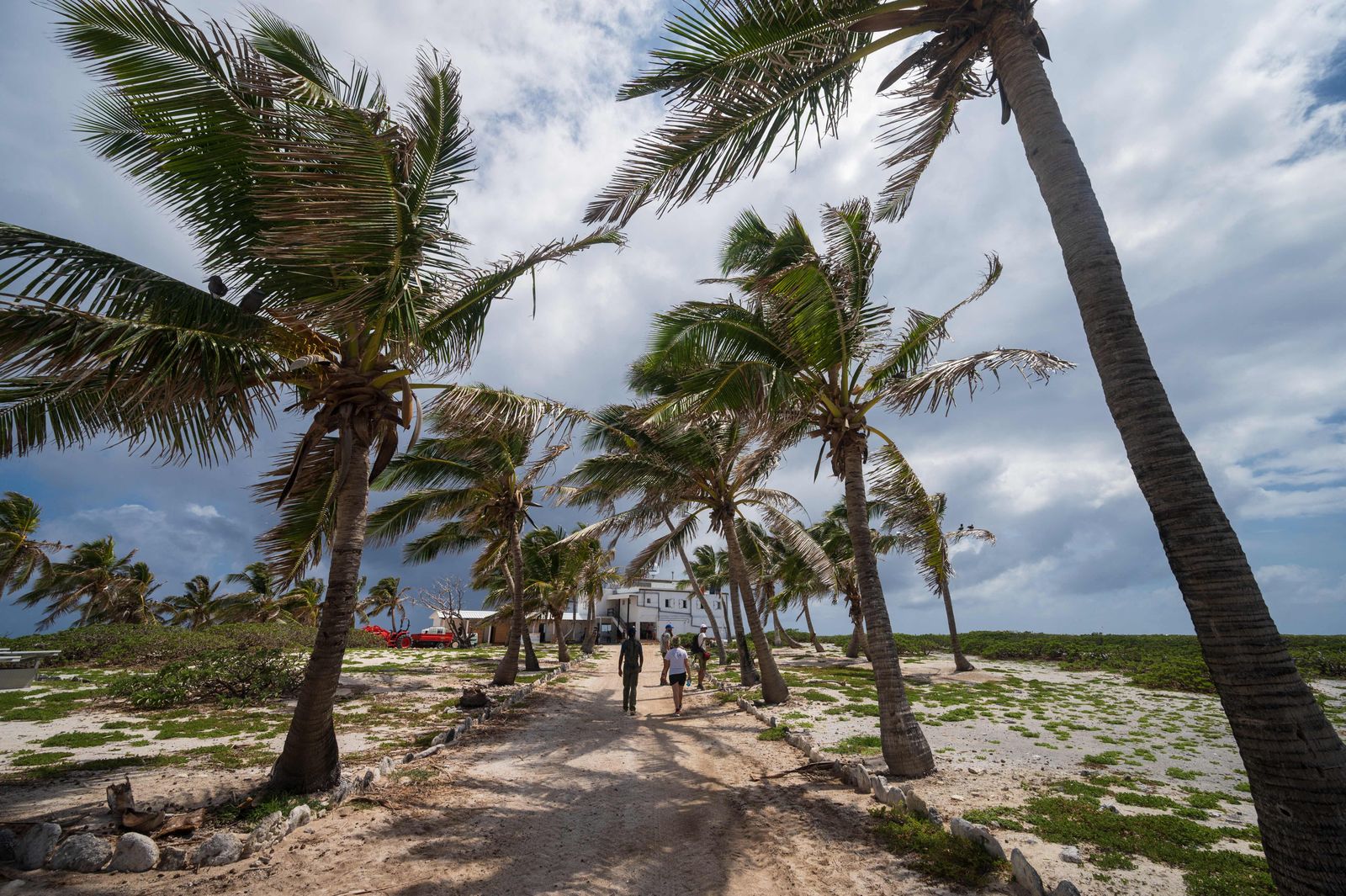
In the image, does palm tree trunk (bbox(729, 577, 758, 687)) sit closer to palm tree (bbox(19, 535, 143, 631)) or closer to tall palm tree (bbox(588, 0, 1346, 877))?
tall palm tree (bbox(588, 0, 1346, 877))

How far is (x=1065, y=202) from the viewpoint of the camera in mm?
4527

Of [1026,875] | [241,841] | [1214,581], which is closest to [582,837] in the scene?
[241,841]

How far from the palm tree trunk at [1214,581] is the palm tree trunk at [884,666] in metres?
4.60

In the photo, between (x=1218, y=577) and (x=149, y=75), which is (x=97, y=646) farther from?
(x=1218, y=577)

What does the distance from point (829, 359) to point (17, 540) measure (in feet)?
108

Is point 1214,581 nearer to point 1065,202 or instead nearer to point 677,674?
point 1065,202

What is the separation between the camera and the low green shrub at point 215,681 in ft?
41.1

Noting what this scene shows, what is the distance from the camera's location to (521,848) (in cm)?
535

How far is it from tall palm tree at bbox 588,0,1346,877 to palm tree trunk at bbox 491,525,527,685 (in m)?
14.3

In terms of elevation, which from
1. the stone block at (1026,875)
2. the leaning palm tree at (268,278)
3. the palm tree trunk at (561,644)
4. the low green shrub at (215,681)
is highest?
the leaning palm tree at (268,278)

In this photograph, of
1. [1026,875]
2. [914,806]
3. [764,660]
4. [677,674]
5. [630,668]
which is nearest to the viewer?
[1026,875]

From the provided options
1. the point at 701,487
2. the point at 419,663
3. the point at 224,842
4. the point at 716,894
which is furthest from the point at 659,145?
the point at 419,663

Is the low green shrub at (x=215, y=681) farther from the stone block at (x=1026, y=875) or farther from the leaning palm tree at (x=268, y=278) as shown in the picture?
the stone block at (x=1026, y=875)

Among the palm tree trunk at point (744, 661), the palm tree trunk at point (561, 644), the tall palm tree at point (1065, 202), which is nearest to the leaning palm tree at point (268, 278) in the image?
the tall palm tree at point (1065, 202)
